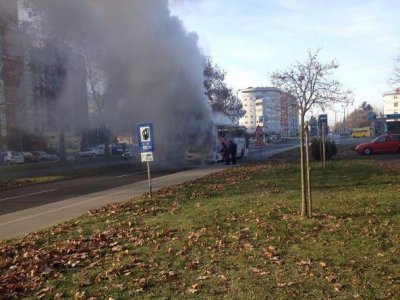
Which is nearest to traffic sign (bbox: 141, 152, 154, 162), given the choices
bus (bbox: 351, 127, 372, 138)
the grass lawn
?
the grass lawn

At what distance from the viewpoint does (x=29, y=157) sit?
45.5 m

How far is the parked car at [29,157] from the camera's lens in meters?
44.7

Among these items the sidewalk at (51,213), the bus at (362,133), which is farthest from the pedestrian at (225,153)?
the bus at (362,133)

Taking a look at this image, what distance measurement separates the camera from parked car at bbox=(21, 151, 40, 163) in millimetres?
44737

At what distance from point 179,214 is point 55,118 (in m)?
13.8

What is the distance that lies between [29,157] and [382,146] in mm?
31350

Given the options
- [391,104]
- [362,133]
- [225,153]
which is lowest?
[362,133]

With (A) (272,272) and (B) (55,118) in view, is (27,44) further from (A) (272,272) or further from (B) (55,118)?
(A) (272,272)

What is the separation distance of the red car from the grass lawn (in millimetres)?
20912

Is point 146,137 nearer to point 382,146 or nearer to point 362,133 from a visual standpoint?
point 382,146

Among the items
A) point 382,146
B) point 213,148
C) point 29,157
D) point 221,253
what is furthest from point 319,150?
point 29,157

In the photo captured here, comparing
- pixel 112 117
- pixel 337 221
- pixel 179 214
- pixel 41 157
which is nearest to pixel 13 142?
pixel 41 157

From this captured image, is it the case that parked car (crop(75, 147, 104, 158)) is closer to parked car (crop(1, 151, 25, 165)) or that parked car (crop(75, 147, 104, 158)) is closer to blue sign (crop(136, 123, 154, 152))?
parked car (crop(1, 151, 25, 165))

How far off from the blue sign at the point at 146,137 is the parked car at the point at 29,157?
3500 centimetres
